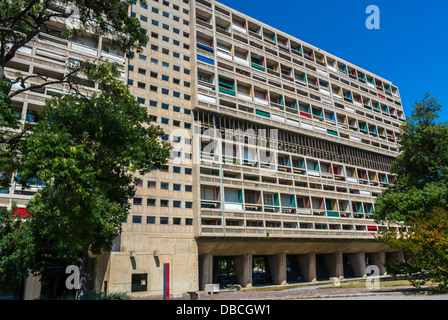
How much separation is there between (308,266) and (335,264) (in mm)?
5148

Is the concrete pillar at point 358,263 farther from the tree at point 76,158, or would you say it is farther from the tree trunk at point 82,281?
the tree at point 76,158

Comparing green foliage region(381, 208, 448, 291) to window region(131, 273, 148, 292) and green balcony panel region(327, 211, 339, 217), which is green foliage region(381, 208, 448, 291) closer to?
window region(131, 273, 148, 292)

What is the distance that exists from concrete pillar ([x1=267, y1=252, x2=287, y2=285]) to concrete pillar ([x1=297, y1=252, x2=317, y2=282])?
458cm

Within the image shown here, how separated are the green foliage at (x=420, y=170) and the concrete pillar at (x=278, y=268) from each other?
12838mm

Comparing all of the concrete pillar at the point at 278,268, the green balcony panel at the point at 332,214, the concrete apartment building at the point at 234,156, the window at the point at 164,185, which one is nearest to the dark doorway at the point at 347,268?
the concrete apartment building at the point at 234,156

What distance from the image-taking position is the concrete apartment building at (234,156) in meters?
31.4

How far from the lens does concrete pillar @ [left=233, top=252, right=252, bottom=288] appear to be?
1396 inches

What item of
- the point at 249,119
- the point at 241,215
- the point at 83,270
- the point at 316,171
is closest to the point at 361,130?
the point at 316,171

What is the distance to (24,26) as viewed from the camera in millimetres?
15094

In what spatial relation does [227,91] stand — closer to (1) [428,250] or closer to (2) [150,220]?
(2) [150,220]

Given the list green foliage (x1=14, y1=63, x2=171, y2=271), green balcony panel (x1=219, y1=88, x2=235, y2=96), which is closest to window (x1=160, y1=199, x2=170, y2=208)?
green foliage (x1=14, y1=63, x2=171, y2=271)

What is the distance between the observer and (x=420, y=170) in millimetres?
29406

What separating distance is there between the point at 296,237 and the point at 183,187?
14596 millimetres

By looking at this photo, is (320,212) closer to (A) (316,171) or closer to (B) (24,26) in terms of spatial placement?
(A) (316,171)
